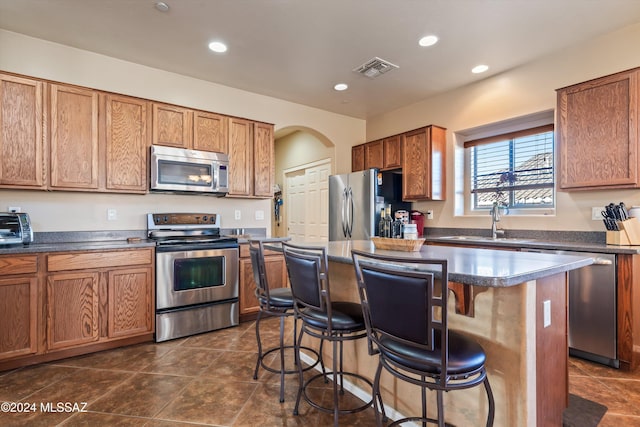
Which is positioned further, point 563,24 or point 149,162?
point 149,162

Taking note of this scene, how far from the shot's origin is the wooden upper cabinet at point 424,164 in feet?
13.3

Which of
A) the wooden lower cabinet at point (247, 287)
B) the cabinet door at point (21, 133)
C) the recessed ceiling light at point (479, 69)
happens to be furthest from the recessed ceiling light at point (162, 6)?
the recessed ceiling light at point (479, 69)

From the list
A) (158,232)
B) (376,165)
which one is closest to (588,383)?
(376,165)

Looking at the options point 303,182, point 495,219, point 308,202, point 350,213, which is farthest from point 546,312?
point 303,182

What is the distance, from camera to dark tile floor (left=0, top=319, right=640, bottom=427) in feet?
6.03

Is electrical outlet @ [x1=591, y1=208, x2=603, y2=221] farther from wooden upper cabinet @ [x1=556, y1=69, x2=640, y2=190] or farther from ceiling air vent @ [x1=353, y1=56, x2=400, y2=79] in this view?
ceiling air vent @ [x1=353, y1=56, x2=400, y2=79]

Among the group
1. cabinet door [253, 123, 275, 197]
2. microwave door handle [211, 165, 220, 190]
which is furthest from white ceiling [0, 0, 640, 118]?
microwave door handle [211, 165, 220, 190]

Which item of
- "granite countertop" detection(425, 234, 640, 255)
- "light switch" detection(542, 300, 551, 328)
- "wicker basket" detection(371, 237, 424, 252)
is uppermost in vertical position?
"wicker basket" detection(371, 237, 424, 252)

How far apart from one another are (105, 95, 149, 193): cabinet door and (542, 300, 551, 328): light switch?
11.2ft

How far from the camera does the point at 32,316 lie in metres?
2.47

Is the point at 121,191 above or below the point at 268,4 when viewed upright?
below

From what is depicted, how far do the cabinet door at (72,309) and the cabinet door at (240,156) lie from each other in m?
1.69

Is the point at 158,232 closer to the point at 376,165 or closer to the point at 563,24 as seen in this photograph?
the point at 376,165

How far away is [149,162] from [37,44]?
1.37 meters
